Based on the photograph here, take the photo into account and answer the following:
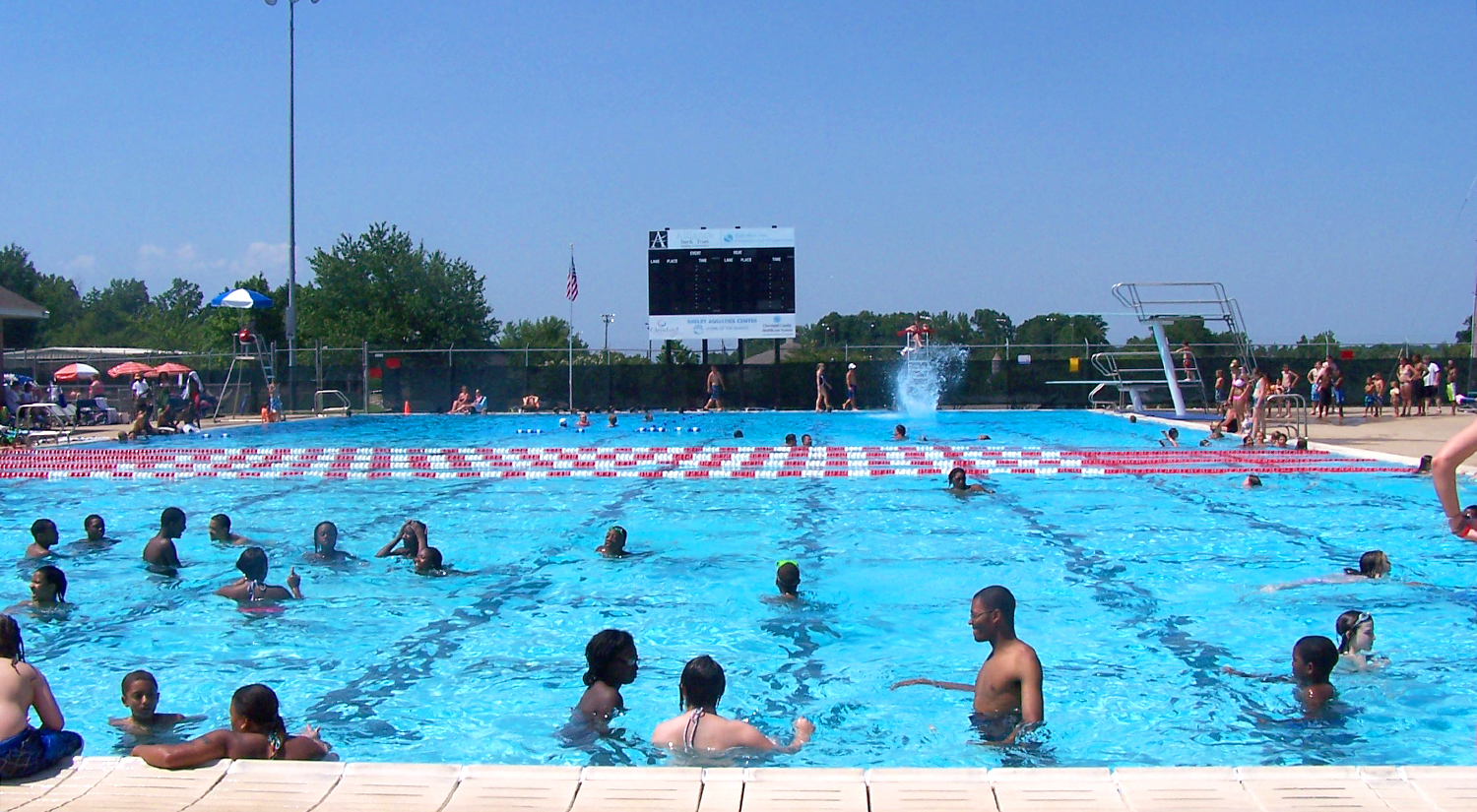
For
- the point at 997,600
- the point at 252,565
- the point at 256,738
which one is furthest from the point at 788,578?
the point at 256,738

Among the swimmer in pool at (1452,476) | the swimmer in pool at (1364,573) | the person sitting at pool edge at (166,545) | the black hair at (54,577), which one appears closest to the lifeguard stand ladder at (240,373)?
the person sitting at pool edge at (166,545)

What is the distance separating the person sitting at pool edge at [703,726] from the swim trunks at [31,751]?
224 cm

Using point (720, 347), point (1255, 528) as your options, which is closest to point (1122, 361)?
point (720, 347)

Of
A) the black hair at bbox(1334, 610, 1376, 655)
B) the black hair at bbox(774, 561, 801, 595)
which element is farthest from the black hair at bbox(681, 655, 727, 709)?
the black hair at bbox(1334, 610, 1376, 655)

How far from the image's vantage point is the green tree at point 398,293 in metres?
54.5

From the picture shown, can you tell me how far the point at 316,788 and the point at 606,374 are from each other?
96.6ft

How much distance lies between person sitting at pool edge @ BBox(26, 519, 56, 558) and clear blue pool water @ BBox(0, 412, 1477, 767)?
0.19 m

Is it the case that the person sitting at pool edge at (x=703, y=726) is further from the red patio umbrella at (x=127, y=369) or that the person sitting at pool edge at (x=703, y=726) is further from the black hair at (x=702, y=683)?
the red patio umbrella at (x=127, y=369)

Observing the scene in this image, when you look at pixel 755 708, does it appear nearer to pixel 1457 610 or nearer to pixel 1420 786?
pixel 1420 786

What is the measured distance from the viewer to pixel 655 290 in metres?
31.6

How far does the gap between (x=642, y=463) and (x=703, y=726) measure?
12.7 meters

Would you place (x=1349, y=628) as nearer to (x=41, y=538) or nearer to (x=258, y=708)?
(x=258, y=708)

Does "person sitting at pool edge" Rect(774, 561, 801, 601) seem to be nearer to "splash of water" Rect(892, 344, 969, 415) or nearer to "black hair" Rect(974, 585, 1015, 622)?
"black hair" Rect(974, 585, 1015, 622)

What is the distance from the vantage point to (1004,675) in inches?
197
